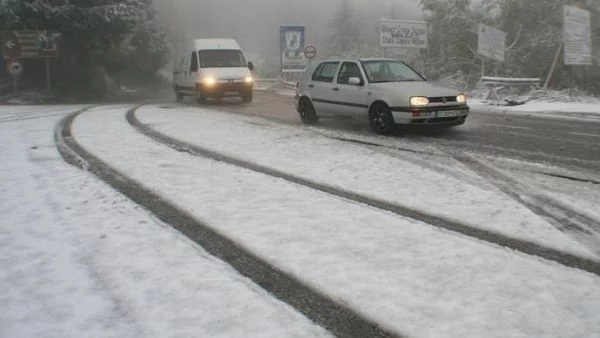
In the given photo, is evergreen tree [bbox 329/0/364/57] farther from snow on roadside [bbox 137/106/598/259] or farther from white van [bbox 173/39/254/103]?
snow on roadside [bbox 137/106/598/259]

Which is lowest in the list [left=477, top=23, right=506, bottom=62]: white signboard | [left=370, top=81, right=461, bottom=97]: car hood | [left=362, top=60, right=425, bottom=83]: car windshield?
[left=370, top=81, right=461, bottom=97]: car hood

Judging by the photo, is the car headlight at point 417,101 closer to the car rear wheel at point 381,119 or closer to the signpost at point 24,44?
the car rear wheel at point 381,119

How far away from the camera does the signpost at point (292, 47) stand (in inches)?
1094

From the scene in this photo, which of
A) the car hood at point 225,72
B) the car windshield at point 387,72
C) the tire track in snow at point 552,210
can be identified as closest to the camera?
the tire track in snow at point 552,210

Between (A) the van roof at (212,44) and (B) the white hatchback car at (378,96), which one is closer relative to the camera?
(B) the white hatchback car at (378,96)

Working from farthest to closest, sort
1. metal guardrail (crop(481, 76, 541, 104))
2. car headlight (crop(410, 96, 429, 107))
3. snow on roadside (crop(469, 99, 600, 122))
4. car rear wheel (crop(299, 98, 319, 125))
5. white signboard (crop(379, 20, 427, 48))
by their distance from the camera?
white signboard (crop(379, 20, 427, 48))
metal guardrail (crop(481, 76, 541, 104))
snow on roadside (crop(469, 99, 600, 122))
car rear wheel (crop(299, 98, 319, 125))
car headlight (crop(410, 96, 429, 107))

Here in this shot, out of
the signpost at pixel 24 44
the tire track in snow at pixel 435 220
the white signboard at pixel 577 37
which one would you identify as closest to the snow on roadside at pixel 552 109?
the white signboard at pixel 577 37

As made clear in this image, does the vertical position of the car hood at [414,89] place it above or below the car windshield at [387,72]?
below

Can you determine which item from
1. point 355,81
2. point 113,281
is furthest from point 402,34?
point 113,281

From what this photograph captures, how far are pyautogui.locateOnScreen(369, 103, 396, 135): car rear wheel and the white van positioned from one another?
930cm

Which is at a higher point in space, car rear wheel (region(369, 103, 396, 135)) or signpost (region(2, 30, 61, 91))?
signpost (region(2, 30, 61, 91))

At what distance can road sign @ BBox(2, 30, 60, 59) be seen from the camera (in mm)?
24000

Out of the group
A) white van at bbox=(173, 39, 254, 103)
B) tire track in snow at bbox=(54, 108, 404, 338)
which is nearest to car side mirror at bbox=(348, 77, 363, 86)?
tire track in snow at bbox=(54, 108, 404, 338)

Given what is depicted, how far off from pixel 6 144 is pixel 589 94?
60.9ft
